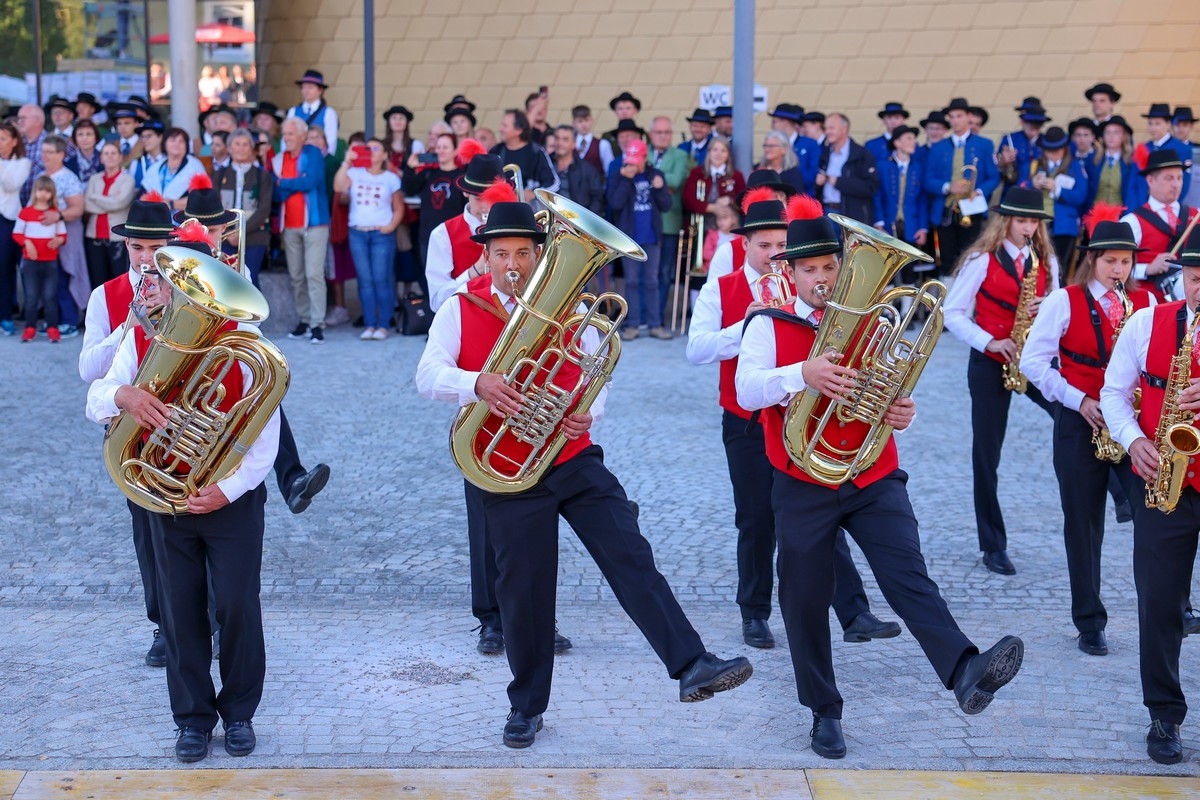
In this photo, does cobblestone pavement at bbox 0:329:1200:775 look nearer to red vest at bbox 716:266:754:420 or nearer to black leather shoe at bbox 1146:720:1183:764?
black leather shoe at bbox 1146:720:1183:764

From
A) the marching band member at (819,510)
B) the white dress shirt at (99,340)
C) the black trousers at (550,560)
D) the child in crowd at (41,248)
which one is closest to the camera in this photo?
the marching band member at (819,510)

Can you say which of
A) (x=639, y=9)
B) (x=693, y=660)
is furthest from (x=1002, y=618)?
(x=639, y=9)

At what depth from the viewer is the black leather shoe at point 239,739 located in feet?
16.7

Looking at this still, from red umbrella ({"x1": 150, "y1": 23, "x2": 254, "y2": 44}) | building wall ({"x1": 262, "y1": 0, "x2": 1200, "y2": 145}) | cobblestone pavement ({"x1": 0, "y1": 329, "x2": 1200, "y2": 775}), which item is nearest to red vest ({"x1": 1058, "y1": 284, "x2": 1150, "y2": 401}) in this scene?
cobblestone pavement ({"x1": 0, "y1": 329, "x2": 1200, "y2": 775})

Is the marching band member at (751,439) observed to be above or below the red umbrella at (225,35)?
below

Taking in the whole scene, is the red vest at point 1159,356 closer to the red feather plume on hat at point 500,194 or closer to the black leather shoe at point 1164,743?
the black leather shoe at point 1164,743

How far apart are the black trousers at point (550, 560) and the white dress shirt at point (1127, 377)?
5.60ft

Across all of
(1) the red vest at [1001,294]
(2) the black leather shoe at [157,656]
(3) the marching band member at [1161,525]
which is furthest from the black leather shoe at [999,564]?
(2) the black leather shoe at [157,656]

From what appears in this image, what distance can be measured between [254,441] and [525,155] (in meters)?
8.68

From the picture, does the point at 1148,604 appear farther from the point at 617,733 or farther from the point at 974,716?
the point at 617,733

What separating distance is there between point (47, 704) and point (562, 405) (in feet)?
7.54

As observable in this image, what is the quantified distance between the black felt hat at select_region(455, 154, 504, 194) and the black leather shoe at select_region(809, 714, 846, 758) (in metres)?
3.12

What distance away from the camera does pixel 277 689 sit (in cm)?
569

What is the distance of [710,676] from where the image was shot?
196 inches
